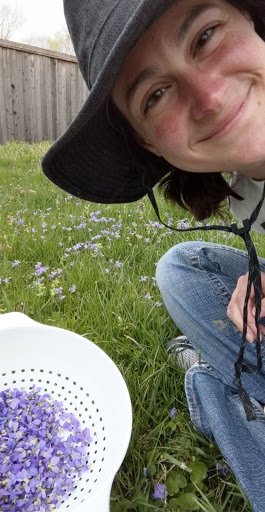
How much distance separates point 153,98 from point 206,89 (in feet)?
0.48

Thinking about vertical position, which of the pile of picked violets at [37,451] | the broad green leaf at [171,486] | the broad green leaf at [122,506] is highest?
the broad green leaf at [171,486]

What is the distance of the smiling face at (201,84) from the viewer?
1.00 metres

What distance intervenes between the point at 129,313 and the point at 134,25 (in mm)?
1114

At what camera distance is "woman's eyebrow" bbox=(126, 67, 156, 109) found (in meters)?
1.05

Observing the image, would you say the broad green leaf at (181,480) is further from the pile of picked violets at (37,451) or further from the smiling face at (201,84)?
the smiling face at (201,84)

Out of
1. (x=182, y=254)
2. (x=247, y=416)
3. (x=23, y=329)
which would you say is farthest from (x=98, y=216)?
(x=247, y=416)

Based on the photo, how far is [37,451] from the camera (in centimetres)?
→ 128

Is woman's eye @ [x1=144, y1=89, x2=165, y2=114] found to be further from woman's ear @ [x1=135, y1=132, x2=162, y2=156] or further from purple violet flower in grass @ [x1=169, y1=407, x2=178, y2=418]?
purple violet flower in grass @ [x1=169, y1=407, x2=178, y2=418]

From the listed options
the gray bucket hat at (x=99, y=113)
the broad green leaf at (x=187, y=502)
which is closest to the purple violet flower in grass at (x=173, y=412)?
the broad green leaf at (x=187, y=502)

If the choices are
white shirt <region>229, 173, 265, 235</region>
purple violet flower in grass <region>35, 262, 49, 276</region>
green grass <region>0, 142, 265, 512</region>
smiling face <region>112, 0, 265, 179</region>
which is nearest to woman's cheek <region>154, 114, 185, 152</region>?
smiling face <region>112, 0, 265, 179</region>

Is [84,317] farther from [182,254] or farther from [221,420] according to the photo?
[221,420]

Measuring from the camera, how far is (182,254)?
5.99 ft

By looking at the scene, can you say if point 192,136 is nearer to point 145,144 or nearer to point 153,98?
Result: point 153,98

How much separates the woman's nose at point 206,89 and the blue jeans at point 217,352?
0.79 m
